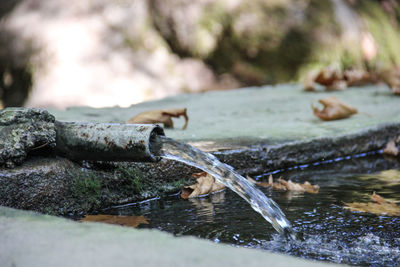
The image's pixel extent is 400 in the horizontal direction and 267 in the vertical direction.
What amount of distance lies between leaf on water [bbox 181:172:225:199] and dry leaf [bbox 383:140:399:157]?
1.33 m

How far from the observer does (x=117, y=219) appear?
6.04ft

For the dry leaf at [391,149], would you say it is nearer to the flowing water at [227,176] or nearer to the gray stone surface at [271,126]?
the gray stone surface at [271,126]

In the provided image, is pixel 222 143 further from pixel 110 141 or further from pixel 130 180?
pixel 110 141

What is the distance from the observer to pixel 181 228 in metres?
1.76

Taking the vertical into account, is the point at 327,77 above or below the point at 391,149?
above

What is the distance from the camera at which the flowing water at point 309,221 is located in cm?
154

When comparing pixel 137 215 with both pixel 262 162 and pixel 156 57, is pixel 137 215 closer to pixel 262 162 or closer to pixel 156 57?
pixel 262 162

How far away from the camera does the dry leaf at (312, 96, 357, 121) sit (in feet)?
11.1

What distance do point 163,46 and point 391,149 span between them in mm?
2610

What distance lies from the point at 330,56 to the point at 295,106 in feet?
6.71

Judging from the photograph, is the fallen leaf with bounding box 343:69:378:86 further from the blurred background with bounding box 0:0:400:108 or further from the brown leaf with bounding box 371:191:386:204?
the brown leaf with bounding box 371:191:386:204

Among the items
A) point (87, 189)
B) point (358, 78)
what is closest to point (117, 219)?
point (87, 189)

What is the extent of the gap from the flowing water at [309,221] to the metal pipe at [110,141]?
0.25 m

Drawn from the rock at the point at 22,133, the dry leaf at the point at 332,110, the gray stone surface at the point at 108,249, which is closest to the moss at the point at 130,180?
the rock at the point at 22,133
